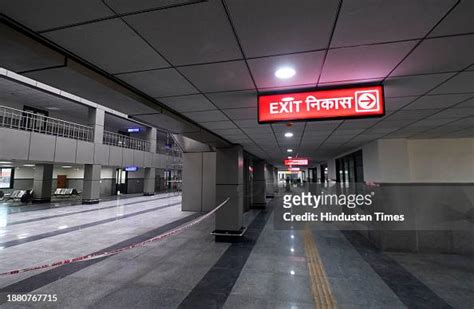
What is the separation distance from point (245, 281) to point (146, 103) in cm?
313

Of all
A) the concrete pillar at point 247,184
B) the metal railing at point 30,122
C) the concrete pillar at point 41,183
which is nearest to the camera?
the concrete pillar at point 247,184

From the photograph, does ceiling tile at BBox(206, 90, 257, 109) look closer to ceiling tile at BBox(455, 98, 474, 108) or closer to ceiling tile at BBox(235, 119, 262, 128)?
ceiling tile at BBox(235, 119, 262, 128)

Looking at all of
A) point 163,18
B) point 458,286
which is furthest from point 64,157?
point 458,286

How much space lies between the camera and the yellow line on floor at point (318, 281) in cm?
310

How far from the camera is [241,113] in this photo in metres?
3.94

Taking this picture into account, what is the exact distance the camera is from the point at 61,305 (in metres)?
3.00

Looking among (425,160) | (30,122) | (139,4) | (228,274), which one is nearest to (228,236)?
(228,274)

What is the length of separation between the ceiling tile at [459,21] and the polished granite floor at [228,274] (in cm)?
318

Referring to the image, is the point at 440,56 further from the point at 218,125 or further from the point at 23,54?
the point at 23,54

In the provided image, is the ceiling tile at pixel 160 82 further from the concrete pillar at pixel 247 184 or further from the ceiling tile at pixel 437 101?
the concrete pillar at pixel 247 184

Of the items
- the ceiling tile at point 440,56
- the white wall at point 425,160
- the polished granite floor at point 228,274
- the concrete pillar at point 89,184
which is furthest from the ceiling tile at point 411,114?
the concrete pillar at point 89,184

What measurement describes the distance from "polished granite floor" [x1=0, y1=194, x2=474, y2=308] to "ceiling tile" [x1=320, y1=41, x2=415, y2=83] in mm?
2898

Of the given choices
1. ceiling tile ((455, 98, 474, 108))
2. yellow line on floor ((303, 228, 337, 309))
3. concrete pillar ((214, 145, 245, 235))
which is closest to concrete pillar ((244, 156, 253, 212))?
concrete pillar ((214, 145, 245, 235))

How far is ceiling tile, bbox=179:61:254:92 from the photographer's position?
236 cm
